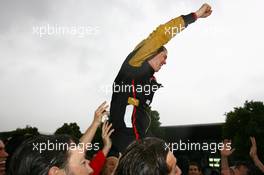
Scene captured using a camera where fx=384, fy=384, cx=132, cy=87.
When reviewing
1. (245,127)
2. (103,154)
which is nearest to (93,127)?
(103,154)

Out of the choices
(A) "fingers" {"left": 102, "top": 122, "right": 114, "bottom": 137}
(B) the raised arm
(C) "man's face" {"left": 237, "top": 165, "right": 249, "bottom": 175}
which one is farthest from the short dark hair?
(C) "man's face" {"left": 237, "top": 165, "right": 249, "bottom": 175}

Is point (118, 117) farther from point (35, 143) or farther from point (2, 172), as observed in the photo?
point (35, 143)

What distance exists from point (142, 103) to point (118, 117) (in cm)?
21

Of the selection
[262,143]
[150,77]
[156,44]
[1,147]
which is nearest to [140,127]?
[150,77]

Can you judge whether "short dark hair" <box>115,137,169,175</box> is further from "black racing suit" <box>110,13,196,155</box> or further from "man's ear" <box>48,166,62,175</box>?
"black racing suit" <box>110,13,196,155</box>

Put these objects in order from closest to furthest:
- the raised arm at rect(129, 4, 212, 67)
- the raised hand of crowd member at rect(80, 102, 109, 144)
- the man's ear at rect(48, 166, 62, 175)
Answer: the man's ear at rect(48, 166, 62, 175) → the raised hand of crowd member at rect(80, 102, 109, 144) → the raised arm at rect(129, 4, 212, 67)

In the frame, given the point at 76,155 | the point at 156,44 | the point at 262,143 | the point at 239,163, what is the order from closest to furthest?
the point at 76,155, the point at 156,44, the point at 239,163, the point at 262,143

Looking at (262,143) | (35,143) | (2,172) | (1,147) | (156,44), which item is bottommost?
(262,143)

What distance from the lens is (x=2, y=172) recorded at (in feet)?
7.38

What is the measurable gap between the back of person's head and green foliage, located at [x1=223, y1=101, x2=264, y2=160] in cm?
1302

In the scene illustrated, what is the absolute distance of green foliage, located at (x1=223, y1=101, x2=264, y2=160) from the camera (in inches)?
543

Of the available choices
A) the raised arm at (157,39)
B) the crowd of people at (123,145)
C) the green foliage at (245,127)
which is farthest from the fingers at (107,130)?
the green foliage at (245,127)

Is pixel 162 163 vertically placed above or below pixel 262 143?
above

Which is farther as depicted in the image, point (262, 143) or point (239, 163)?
point (262, 143)
